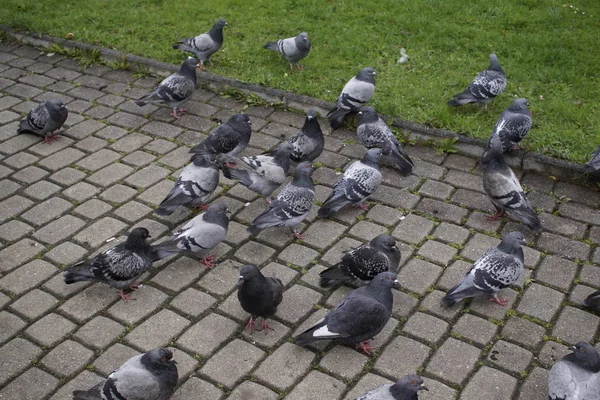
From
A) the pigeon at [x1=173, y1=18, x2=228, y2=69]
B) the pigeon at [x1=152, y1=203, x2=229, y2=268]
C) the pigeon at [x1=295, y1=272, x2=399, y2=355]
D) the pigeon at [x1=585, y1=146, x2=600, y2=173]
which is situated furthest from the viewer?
the pigeon at [x1=173, y1=18, x2=228, y2=69]

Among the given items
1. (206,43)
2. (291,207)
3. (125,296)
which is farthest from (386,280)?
(206,43)

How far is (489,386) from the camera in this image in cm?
492

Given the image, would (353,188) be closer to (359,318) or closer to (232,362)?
(359,318)

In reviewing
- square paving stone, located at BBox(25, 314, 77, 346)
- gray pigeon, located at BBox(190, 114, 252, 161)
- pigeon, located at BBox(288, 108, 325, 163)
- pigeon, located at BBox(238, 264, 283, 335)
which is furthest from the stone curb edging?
square paving stone, located at BBox(25, 314, 77, 346)

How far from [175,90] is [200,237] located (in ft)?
10.1

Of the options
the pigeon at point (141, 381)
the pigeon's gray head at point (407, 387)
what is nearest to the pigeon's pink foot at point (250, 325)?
the pigeon at point (141, 381)

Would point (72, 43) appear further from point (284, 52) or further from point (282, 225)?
point (282, 225)

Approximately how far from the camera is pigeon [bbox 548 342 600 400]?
15.1 ft

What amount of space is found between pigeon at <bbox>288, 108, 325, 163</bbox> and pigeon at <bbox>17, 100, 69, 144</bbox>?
2947 millimetres

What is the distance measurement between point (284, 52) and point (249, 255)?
423 centimetres

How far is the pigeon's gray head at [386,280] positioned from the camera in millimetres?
5320

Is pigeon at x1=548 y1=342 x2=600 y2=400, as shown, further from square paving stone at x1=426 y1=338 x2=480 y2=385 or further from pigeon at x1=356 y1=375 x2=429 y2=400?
pigeon at x1=356 y1=375 x2=429 y2=400

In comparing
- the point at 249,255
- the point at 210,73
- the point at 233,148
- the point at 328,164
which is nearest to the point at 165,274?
the point at 249,255

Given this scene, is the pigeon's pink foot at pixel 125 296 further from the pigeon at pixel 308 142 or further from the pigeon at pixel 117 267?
the pigeon at pixel 308 142
